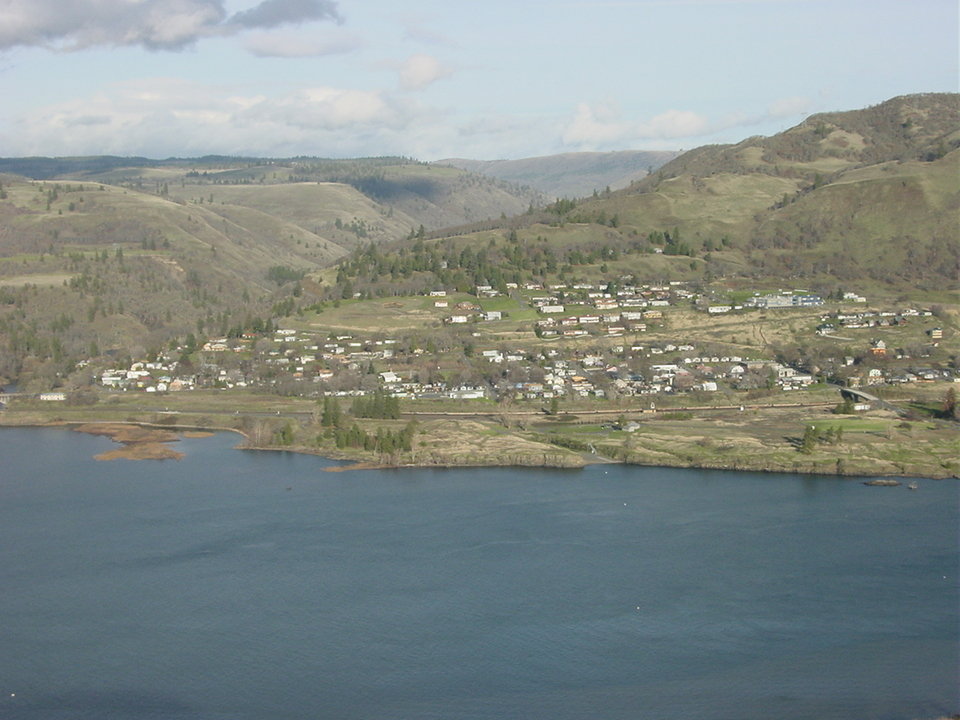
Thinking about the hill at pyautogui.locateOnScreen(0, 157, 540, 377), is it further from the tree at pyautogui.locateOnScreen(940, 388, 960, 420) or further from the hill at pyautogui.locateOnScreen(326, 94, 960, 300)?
the tree at pyautogui.locateOnScreen(940, 388, 960, 420)

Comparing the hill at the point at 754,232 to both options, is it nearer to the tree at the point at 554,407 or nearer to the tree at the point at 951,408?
the tree at the point at 554,407

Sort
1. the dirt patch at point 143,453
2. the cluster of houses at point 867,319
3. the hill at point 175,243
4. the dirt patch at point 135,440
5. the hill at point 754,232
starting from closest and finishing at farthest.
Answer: the dirt patch at point 143,453
the dirt patch at point 135,440
the cluster of houses at point 867,319
the hill at point 175,243
the hill at point 754,232

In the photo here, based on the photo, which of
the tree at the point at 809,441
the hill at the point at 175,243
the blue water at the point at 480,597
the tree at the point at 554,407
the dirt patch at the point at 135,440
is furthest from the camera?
the hill at the point at 175,243

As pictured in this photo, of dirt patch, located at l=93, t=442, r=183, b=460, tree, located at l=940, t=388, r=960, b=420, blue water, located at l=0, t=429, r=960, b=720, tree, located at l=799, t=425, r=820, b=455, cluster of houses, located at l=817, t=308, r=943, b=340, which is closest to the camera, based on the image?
blue water, located at l=0, t=429, r=960, b=720

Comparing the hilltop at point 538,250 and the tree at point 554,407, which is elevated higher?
the hilltop at point 538,250

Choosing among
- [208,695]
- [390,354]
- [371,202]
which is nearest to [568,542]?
[208,695]

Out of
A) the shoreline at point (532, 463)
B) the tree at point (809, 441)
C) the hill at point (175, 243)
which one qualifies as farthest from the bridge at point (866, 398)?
the hill at point (175, 243)

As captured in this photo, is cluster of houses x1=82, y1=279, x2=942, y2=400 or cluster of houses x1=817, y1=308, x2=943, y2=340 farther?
cluster of houses x1=817, y1=308, x2=943, y2=340

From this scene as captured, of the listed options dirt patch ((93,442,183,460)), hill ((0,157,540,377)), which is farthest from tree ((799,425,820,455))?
hill ((0,157,540,377))

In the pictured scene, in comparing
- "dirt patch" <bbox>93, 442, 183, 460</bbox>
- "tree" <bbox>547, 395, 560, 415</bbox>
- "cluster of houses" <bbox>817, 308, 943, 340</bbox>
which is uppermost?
"cluster of houses" <bbox>817, 308, 943, 340</bbox>
